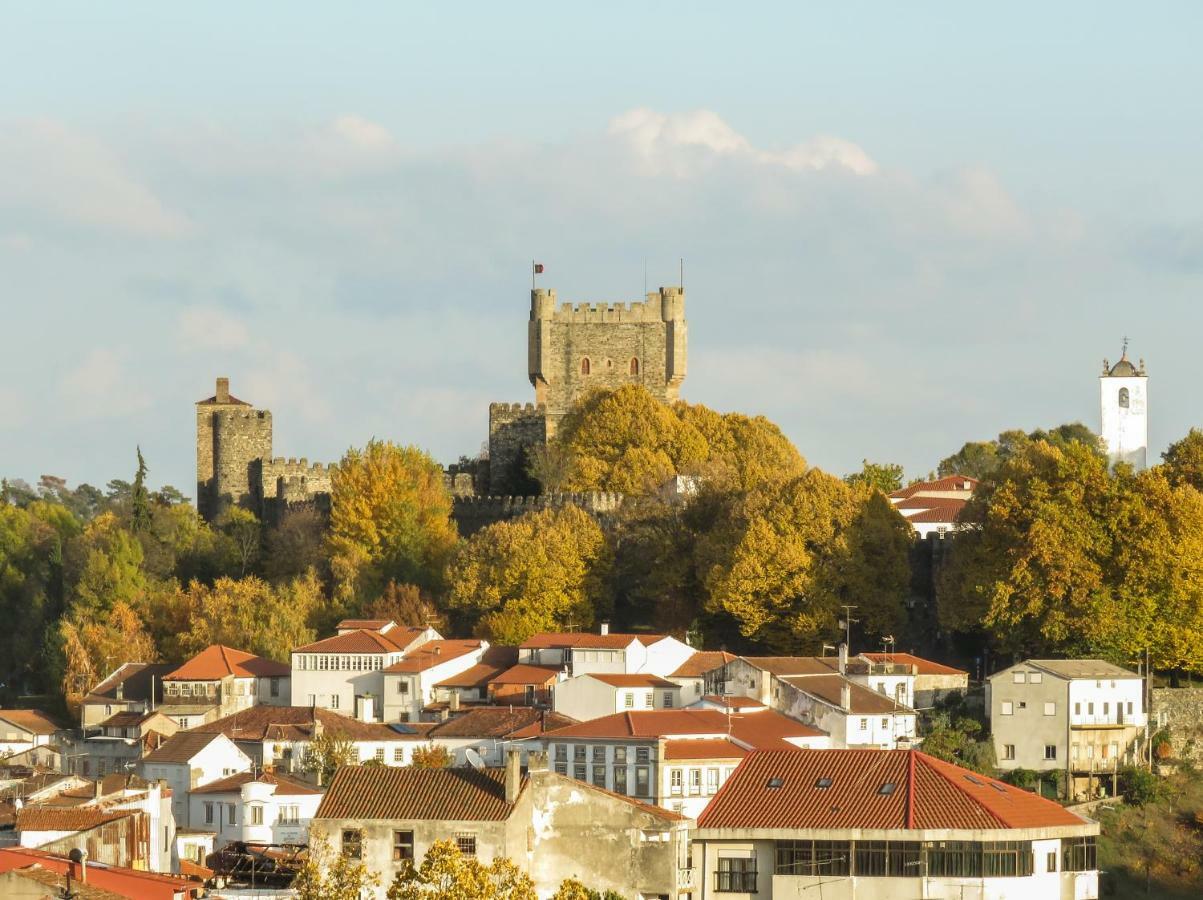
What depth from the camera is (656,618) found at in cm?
9181

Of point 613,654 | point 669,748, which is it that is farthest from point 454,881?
point 613,654

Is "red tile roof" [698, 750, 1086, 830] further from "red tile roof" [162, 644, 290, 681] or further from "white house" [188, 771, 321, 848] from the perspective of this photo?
"red tile roof" [162, 644, 290, 681]

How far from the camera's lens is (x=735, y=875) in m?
60.0

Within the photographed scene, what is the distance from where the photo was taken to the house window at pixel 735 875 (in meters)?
59.8

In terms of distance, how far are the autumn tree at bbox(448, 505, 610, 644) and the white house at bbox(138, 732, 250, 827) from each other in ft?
45.4

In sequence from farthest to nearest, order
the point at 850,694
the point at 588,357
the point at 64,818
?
1. the point at 588,357
2. the point at 850,694
3. the point at 64,818

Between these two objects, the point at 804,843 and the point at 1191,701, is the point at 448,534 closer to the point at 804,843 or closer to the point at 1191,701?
the point at 1191,701

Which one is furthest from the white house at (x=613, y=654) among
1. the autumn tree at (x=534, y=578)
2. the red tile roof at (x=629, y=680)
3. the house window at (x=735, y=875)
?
the house window at (x=735, y=875)

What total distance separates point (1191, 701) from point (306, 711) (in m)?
A: 23.8

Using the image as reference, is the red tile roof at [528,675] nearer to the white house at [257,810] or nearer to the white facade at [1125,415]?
the white house at [257,810]

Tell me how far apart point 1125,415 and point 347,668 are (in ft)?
109

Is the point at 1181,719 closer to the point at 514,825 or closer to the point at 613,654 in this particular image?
the point at 613,654

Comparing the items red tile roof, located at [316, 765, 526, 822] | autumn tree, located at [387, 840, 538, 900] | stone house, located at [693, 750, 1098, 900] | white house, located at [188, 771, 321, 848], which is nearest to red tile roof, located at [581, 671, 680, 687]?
white house, located at [188, 771, 321, 848]

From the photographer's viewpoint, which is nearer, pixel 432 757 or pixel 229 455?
pixel 432 757
